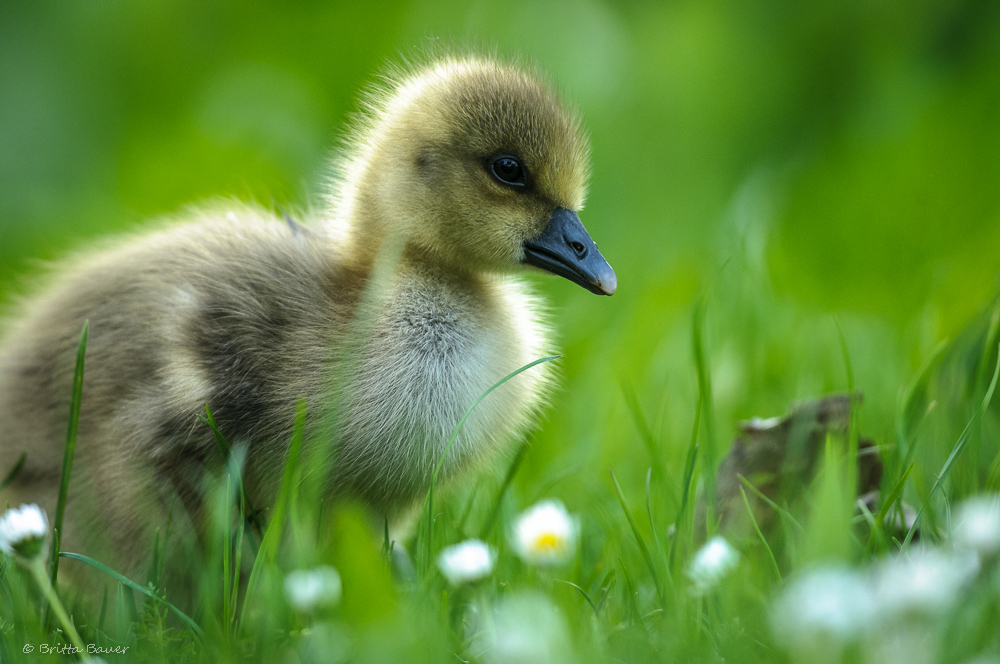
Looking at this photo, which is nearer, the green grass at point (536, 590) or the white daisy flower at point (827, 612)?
the white daisy flower at point (827, 612)

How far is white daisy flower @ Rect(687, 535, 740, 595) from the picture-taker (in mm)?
1215

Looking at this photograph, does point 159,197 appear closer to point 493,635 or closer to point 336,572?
point 336,572

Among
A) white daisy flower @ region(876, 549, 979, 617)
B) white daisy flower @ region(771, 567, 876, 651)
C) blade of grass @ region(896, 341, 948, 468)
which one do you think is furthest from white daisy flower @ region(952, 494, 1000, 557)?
blade of grass @ region(896, 341, 948, 468)

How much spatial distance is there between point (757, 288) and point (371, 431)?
1.34 m

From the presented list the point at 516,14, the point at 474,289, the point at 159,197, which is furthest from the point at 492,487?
the point at 516,14

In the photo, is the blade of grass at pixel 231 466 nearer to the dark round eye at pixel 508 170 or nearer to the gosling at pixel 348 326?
the gosling at pixel 348 326

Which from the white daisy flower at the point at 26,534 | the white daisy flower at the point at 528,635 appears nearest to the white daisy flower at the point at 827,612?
the white daisy flower at the point at 528,635

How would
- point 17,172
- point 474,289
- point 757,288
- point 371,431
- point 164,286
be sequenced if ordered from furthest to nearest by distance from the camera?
point 17,172 → point 757,288 → point 474,289 → point 164,286 → point 371,431

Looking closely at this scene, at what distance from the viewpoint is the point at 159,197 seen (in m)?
3.55

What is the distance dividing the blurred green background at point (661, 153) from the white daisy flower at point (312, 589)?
2.67ft

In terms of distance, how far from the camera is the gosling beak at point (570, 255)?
172cm

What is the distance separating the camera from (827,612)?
89 cm

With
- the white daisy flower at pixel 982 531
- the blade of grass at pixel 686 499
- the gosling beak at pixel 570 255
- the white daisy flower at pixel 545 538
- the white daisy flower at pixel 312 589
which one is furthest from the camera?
the gosling beak at pixel 570 255

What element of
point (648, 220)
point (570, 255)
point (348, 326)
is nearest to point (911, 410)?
point (570, 255)
